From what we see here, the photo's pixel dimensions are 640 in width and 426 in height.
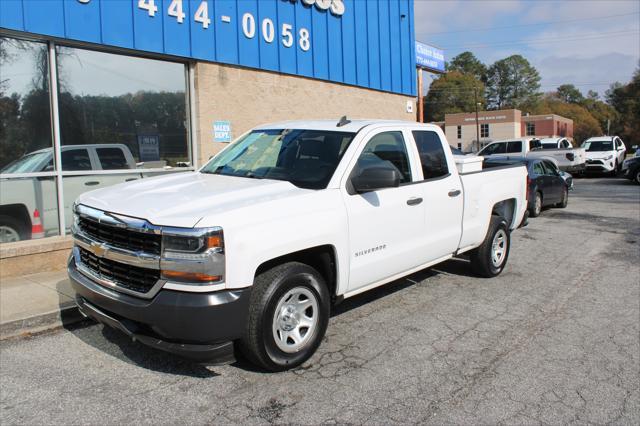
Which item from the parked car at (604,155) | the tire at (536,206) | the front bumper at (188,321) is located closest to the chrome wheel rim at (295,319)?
the front bumper at (188,321)

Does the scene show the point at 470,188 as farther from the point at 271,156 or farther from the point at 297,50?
the point at 297,50

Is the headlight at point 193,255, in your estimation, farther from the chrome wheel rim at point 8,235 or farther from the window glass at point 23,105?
the window glass at point 23,105

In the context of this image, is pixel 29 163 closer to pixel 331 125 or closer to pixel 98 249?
pixel 98 249

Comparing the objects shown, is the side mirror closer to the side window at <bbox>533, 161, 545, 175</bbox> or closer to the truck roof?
the truck roof

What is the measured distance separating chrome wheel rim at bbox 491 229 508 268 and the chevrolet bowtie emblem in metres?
4.75

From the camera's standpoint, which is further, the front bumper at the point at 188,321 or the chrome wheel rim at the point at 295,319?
the chrome wheel rim at the point at 295,319

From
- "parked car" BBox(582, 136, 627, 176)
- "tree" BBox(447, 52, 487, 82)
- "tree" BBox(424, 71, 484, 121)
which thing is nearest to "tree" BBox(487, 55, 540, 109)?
"tree" BBox(447, 52, 487, 82)

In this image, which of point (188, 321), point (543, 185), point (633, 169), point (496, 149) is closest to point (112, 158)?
point (188, 321)

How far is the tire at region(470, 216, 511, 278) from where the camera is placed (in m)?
6.75

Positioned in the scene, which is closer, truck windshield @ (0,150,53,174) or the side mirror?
the side mirror

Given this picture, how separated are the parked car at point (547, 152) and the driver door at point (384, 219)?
63.4 feet

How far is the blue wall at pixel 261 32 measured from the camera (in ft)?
24.6

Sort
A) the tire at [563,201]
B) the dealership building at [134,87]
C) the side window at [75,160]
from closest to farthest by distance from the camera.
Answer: the dealership building at [134,87]
the side window at [75,160]
the tire at [563,201]

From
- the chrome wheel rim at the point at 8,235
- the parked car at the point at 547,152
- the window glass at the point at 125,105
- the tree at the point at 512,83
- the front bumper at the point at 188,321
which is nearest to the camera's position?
the front bumper at the point at 188,321
